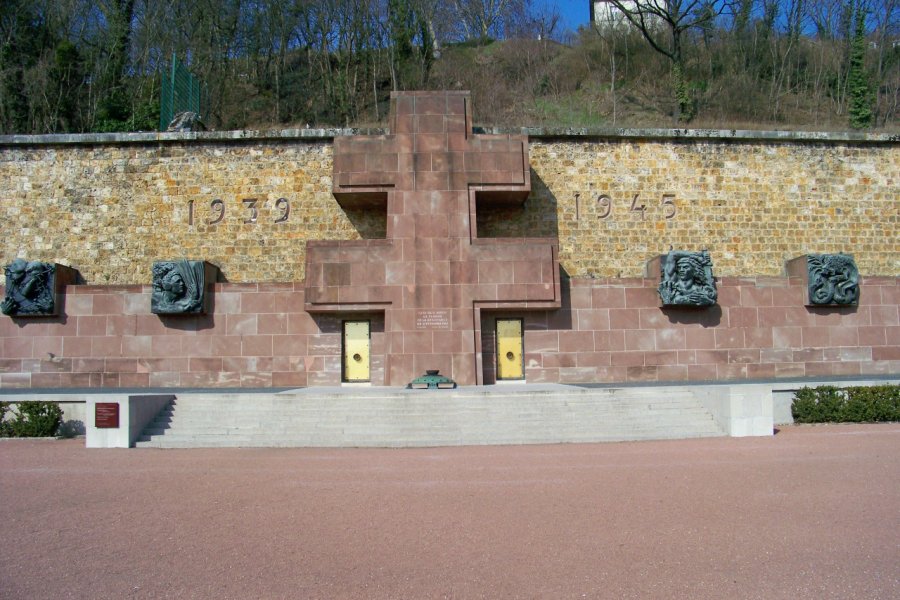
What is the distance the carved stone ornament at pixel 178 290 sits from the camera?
16.7m

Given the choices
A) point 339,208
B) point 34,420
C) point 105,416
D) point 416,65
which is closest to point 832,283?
point 339,208

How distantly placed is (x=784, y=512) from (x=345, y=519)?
4.14m

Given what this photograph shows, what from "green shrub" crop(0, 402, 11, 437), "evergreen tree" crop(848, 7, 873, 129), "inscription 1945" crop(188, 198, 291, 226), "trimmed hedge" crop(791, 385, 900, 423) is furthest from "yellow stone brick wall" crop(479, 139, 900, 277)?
"green shrub" crop(0, 402, 11, 437)

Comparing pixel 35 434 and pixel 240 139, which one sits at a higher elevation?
pixel 240 139

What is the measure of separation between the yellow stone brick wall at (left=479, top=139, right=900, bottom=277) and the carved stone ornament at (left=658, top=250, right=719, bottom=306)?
2.22m

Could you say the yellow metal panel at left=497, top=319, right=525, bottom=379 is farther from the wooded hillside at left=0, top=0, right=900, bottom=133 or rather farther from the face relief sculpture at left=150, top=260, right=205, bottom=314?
the wooded hillside at left=0, top=0, right=900, bottom=133

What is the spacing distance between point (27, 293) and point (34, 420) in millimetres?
5784

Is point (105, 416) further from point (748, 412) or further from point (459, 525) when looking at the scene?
point (748, 412)

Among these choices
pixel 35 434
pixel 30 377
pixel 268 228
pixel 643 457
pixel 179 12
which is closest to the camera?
pixel 643 457

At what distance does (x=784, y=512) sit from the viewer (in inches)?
268

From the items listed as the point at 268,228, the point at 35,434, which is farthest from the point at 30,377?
the point at 268,228

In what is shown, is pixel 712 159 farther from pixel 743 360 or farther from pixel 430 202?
pixel 430 202

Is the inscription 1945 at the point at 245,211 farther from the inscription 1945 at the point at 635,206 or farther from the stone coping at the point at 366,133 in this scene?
the inscription 1945 at the point at 635,206

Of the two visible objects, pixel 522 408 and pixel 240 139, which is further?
pixel 240 139
